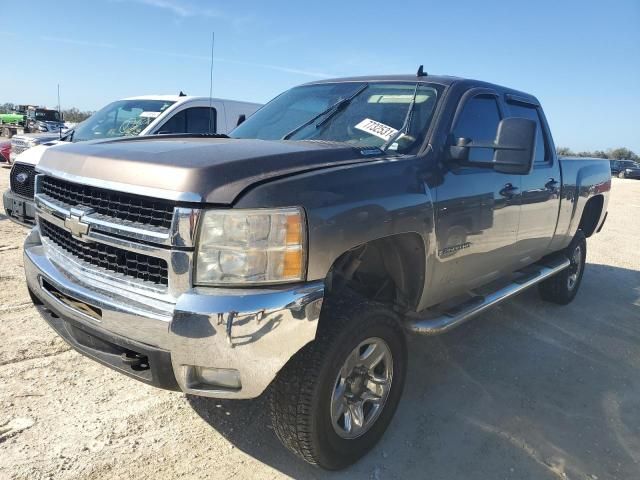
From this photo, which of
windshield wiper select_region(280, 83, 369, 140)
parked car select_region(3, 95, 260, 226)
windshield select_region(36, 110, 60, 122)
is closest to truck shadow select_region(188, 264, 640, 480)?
windshield wiper select_region(280, 83, 369, 140)

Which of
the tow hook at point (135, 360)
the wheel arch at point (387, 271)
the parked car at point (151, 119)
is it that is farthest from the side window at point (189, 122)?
the tow hook at point (135, 360)

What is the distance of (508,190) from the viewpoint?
363 centimetres

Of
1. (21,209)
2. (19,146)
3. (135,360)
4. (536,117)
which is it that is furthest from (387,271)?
(19,146)

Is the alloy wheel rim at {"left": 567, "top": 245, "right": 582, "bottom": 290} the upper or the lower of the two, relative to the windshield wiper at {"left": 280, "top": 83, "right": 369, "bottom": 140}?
lower

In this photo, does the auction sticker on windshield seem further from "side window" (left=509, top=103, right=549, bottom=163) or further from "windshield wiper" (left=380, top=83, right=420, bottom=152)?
"side window" (left=509, top=103, right=549, bottom=163)

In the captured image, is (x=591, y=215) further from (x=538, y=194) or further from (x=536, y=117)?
(x=538, y=194)

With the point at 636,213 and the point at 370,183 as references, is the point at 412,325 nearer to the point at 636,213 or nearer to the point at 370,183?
the point at 370,183

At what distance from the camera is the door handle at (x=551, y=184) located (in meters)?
4.32

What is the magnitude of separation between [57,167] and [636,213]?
16.1 m

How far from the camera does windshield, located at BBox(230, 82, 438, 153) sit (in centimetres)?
311

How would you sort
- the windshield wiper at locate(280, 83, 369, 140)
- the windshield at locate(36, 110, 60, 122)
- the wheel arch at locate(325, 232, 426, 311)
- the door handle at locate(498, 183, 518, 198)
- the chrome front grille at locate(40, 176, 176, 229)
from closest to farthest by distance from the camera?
the chrome front grille at locate(40, 176, 176, 229) < the wheel arch at locate(325, 232, 426, 311) < the windshield wiper at locate(280, 83, 369, 140) < the door handle at locate(498, 183, 518, 198) < the windshield at locate(36, 110, 60, 122)

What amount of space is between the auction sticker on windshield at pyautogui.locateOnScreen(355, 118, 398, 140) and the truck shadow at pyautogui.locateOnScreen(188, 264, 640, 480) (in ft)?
5.53

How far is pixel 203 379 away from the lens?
2205mm

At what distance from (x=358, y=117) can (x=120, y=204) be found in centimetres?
166
